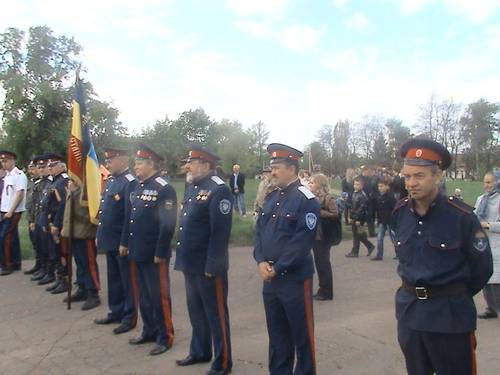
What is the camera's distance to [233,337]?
5457 mm

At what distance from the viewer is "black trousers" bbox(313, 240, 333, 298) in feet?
22.8

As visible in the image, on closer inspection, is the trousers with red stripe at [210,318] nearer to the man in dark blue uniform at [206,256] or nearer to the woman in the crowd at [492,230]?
the man in dark blue uniform at [206,256]

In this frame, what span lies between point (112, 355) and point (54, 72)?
38248 millimetres

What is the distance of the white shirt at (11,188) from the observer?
29.6 ft

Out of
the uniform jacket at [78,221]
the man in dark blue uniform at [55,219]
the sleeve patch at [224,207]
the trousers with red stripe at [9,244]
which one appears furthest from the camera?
the trousers with red stripe at [9,244]

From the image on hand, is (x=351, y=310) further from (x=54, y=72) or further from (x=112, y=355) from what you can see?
(x=54, y=72)

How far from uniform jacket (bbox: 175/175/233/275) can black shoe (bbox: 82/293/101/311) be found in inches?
102

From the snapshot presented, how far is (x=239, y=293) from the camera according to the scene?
7.35 meters

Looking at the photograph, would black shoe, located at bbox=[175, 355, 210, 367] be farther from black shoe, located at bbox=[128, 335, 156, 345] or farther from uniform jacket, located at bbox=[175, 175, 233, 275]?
uniform jacket, located at bbox=[175, 175, 233, 275]

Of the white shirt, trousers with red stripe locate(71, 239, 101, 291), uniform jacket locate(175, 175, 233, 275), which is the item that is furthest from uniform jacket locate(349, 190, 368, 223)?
the white shirt

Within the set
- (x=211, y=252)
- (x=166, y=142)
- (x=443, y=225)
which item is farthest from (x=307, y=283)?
(x=166, y=142)

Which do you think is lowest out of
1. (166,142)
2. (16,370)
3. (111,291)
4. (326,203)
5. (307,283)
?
(16,370)

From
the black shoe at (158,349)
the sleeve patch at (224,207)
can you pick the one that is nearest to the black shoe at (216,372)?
the black shoe at (158,349)

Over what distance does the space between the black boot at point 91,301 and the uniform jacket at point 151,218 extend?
→ 6.14 feet
